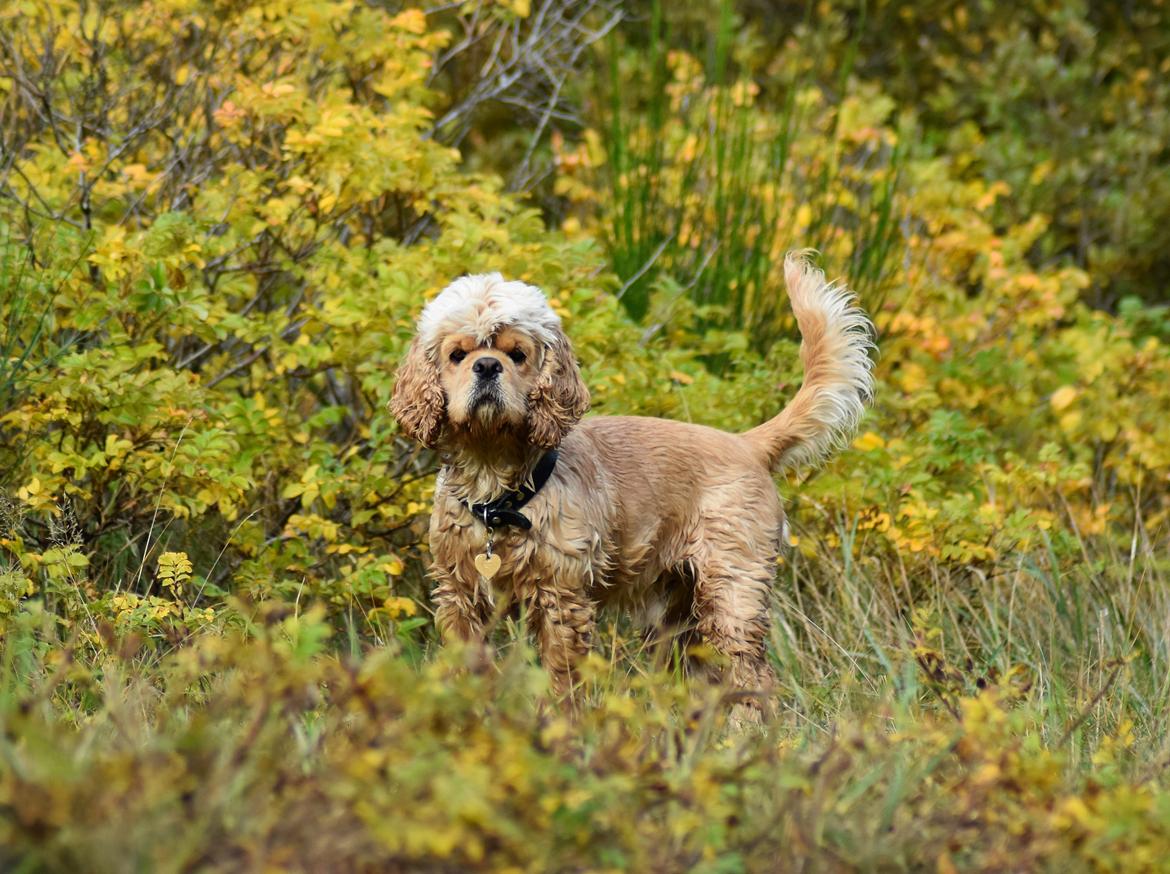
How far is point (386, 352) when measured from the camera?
5301 mm

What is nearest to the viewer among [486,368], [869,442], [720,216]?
[486,368]

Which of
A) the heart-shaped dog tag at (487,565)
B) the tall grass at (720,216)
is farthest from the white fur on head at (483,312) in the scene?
the tall grass at (720,216)

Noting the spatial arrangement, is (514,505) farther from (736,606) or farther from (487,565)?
(736,606)

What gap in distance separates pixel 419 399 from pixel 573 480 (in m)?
0.56

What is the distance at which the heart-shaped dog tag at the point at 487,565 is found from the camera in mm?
4340

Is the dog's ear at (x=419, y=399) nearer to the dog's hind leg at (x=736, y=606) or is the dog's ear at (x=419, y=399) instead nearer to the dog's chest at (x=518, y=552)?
the dog's chest at (x=518, y=552)

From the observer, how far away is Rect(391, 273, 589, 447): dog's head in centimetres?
432

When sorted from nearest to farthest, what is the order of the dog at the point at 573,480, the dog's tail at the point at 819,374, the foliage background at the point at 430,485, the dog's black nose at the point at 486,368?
the foliage background at the point at 430,485 → the dog's black nose at the point at 486,368 → the dog at the point at 573,480 → the dog's tail at the point at 819,374

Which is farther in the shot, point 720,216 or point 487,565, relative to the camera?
point 720,216

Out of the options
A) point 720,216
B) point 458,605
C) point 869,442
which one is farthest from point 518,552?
point 720,216

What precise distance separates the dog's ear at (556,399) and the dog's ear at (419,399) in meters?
0.29

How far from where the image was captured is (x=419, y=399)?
4.45m

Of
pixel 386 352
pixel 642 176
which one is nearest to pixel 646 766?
pixel 386 352

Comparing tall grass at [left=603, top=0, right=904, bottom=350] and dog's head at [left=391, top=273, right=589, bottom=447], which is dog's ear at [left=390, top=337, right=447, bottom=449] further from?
tall grass at [left=603, top=0, right=904, bottom=350]
